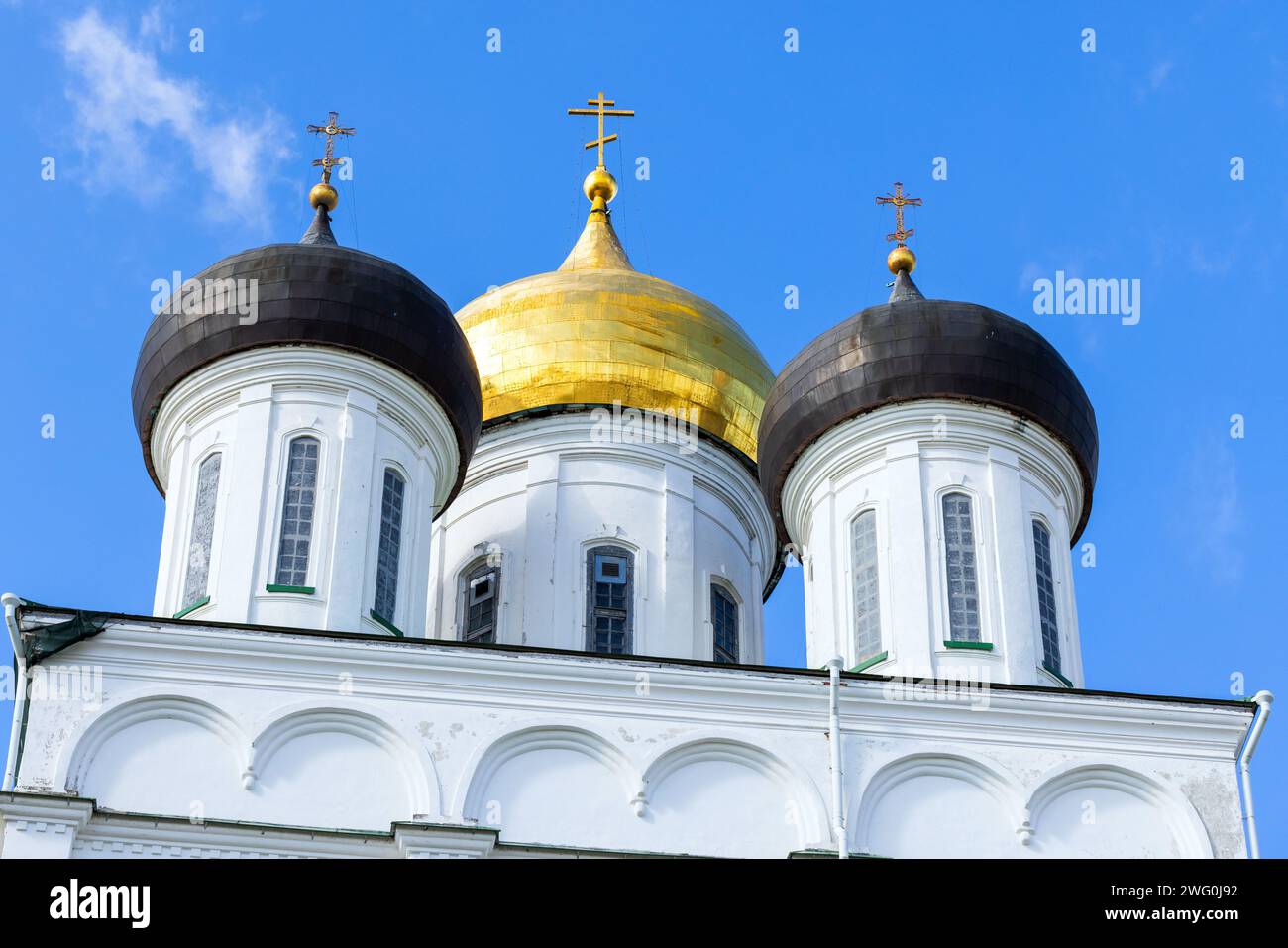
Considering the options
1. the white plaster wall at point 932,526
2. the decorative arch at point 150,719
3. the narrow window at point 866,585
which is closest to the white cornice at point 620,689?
the decorative arch at point 150,719

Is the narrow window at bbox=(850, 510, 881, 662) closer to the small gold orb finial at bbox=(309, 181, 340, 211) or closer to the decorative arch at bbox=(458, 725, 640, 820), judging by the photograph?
the decorative arch at bbox=(458, 725, 640, 820)

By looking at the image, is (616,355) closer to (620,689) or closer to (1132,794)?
(620,689)

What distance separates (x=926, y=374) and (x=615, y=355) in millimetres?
4018

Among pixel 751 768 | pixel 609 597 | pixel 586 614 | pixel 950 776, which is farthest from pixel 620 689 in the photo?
pixel 609 597

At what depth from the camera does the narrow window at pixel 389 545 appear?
69.0ft

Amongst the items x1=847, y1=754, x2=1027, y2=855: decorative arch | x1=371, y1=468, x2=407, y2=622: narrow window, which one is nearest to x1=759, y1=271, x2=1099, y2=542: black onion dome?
x1=371, y1=468, x2=407, y2=622: narrow window

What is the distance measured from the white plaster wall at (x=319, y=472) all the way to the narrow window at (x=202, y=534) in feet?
0.19

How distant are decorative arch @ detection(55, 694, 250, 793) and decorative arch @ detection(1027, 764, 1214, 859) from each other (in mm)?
5609

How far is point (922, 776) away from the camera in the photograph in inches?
784

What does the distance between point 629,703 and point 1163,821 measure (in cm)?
390

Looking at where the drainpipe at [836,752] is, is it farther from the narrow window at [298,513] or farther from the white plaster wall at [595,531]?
the narrow window at [298,513]

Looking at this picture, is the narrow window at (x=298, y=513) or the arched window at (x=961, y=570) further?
the arched window at (x=961, y=570)
